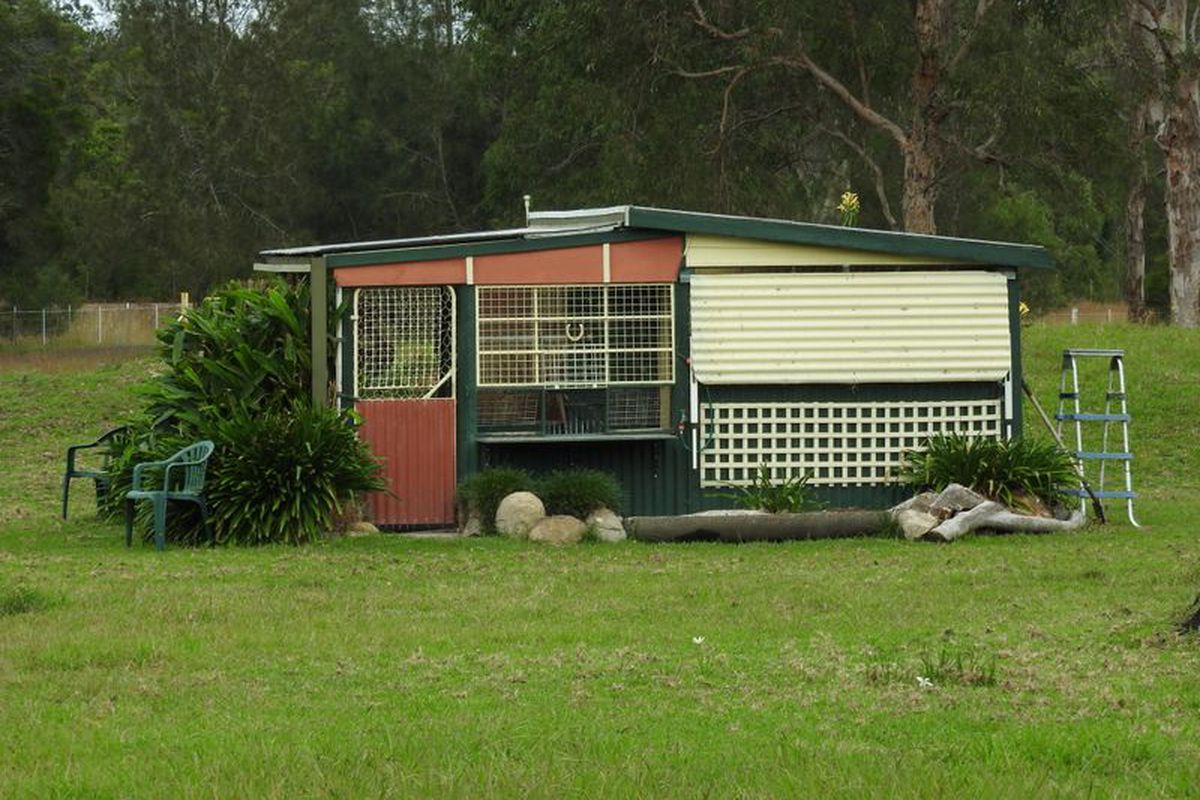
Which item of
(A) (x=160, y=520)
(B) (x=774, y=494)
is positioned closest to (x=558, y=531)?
(B) (x=774, y=494)

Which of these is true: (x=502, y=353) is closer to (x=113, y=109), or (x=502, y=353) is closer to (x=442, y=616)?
(x=442, y=616)

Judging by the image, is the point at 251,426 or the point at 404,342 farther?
the point at 404,342

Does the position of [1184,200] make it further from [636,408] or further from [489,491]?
[489,491]

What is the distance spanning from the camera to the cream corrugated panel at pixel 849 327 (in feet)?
57.9

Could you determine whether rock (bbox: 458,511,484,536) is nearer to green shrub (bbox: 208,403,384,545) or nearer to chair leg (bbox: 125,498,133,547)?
green shrub (bbox: 208,403,384,545)

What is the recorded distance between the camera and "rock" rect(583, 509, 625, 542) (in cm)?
1673

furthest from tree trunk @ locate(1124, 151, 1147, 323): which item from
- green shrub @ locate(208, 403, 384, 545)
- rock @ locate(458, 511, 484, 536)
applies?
green shrub @ locate(208, 403, 384, 545)

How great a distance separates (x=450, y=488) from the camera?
17.6 meters

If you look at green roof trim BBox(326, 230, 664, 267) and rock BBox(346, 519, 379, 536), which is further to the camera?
green roof trim BBox(326, 230, 664, 267)

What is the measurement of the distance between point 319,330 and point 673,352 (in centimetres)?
324

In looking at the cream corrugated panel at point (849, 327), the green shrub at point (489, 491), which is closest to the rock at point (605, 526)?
the green shrub at point (489, 491)

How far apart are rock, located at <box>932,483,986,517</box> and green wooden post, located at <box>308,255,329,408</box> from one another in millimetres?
5513

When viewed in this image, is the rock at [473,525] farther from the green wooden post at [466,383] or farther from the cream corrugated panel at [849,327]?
the cream corrugated panel at [849,327]

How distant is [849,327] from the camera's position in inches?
699
